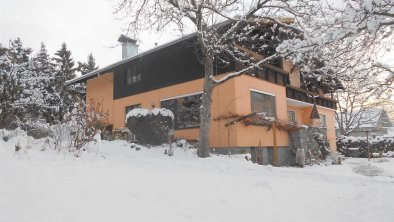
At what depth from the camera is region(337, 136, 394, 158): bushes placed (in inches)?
1122

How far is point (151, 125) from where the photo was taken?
14.6 meters

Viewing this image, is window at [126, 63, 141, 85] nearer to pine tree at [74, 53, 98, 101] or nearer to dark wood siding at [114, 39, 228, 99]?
dark wood siding at [114, 39, 228, 99]

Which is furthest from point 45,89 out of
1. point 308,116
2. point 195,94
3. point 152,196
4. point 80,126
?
point 152,196

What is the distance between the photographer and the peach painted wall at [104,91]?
22609 millimetres

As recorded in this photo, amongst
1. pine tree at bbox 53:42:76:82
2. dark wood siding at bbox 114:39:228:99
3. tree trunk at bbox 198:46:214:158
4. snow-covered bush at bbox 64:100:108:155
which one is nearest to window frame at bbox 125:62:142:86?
dark wood siding at bbox 114:39:228:99

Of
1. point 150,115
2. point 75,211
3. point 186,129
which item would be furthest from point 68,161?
point 186,129

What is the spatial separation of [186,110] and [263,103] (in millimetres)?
3869

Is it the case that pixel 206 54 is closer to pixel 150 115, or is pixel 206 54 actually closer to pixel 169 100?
pixel 150 115

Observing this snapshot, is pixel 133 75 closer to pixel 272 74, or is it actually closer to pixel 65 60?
pixel 272 74

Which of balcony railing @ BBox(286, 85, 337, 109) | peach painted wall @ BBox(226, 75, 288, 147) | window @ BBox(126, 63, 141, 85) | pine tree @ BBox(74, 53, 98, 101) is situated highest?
pine tree @ BBox(74, 53, 98, 101)

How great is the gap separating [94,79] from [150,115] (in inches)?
458

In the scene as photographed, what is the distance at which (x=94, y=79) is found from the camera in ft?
81.0

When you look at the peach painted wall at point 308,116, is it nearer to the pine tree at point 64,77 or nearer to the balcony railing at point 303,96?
the balcony railing at point 303,96

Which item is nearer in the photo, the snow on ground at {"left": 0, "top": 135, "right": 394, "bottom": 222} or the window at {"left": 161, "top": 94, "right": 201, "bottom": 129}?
the snow on ground at {"left": 0, "top": 135, "right": 394, "bottom": 222}
